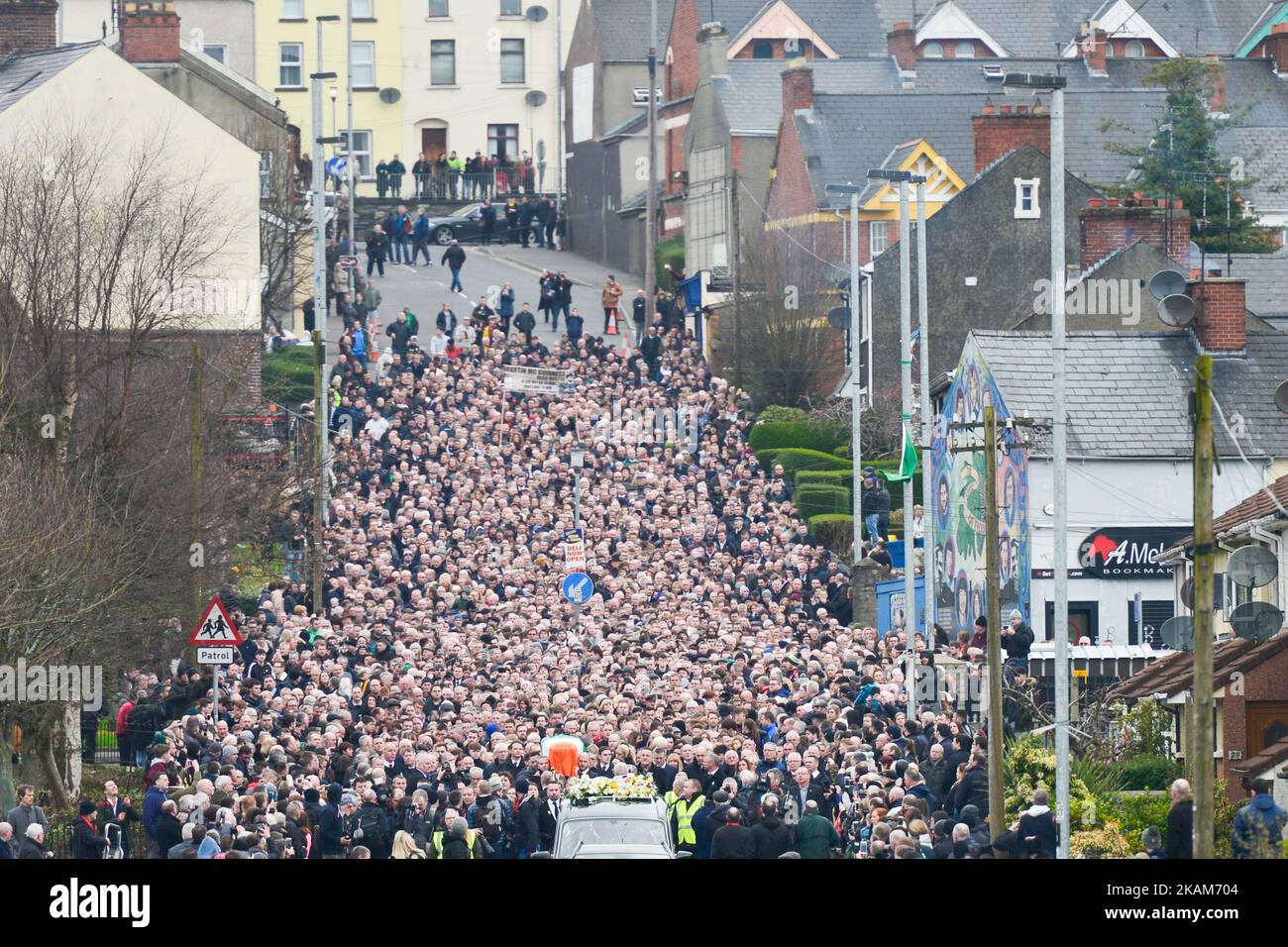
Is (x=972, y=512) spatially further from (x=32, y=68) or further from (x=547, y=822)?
(x=32, y=68)

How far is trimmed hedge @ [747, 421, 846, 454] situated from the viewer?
189 feet

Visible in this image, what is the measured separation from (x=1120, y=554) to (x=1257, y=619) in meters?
15.5

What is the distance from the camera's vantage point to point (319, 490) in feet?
142

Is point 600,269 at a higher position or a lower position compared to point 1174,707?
higher


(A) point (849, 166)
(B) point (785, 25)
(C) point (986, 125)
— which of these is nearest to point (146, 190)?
(C) point (986, 125)

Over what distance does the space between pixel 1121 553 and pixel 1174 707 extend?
11018 millimetres

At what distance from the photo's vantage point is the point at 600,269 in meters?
88.1

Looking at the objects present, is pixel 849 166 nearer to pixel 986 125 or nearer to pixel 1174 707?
pixel 986 125

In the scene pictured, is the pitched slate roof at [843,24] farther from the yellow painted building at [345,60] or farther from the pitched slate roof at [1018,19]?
the yellow painted building at [345,60]

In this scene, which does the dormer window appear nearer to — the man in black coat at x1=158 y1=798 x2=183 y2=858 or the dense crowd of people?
the dense crowd of people

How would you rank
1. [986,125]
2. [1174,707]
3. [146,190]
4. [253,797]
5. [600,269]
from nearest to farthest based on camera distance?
[253,797] → [1174,707] → [146,190] → [986,125] → [600,269]

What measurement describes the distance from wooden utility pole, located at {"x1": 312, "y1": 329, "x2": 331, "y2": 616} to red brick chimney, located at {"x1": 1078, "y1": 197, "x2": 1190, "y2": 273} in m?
15.5

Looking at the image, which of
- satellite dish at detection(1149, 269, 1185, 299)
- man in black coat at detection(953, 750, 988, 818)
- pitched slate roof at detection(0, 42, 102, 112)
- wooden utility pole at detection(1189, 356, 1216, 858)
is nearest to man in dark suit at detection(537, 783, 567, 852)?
man in black coat at detection(953, 750, 988, 818)

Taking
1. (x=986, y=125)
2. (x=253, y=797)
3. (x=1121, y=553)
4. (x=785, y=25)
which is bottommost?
(x=253, y=797)
